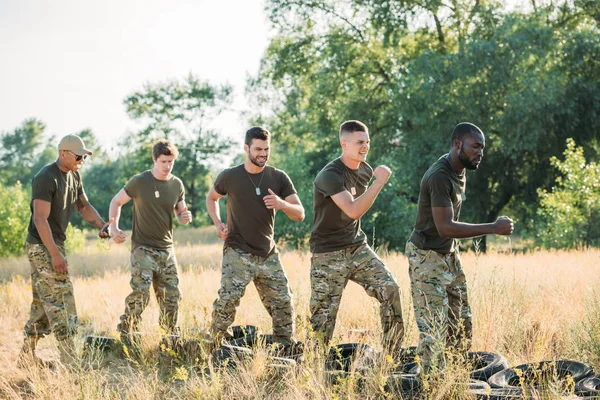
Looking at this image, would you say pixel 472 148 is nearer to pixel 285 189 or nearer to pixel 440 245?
pixel 440 245

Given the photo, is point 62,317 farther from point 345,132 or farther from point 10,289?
point 10,289

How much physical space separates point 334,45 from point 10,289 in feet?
51.5

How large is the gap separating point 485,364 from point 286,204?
7.46 ft

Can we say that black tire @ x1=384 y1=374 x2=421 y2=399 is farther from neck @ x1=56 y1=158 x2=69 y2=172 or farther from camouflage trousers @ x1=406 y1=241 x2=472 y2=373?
neck @ x1=56 y1=158 x2=69 y2=172

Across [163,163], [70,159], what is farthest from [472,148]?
[70,159]

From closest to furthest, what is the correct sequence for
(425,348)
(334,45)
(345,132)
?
(425,348) → (345,132) → (334,45)

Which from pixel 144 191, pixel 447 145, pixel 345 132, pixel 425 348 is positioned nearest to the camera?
pixel 425 348

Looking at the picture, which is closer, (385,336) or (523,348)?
(385,336)

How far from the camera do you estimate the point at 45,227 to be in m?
6.65

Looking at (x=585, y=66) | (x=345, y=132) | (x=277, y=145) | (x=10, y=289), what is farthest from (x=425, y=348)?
(x=277, y=145)

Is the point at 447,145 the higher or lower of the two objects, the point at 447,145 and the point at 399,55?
the lower

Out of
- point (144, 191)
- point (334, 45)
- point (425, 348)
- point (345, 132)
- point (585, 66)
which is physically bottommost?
point (425, 348)

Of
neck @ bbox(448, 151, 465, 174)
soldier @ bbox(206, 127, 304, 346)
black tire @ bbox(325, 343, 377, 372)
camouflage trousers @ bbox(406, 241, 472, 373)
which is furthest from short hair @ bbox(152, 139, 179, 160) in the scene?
neck @ bbox(448, 151, 465, 174)

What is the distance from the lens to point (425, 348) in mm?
5223
